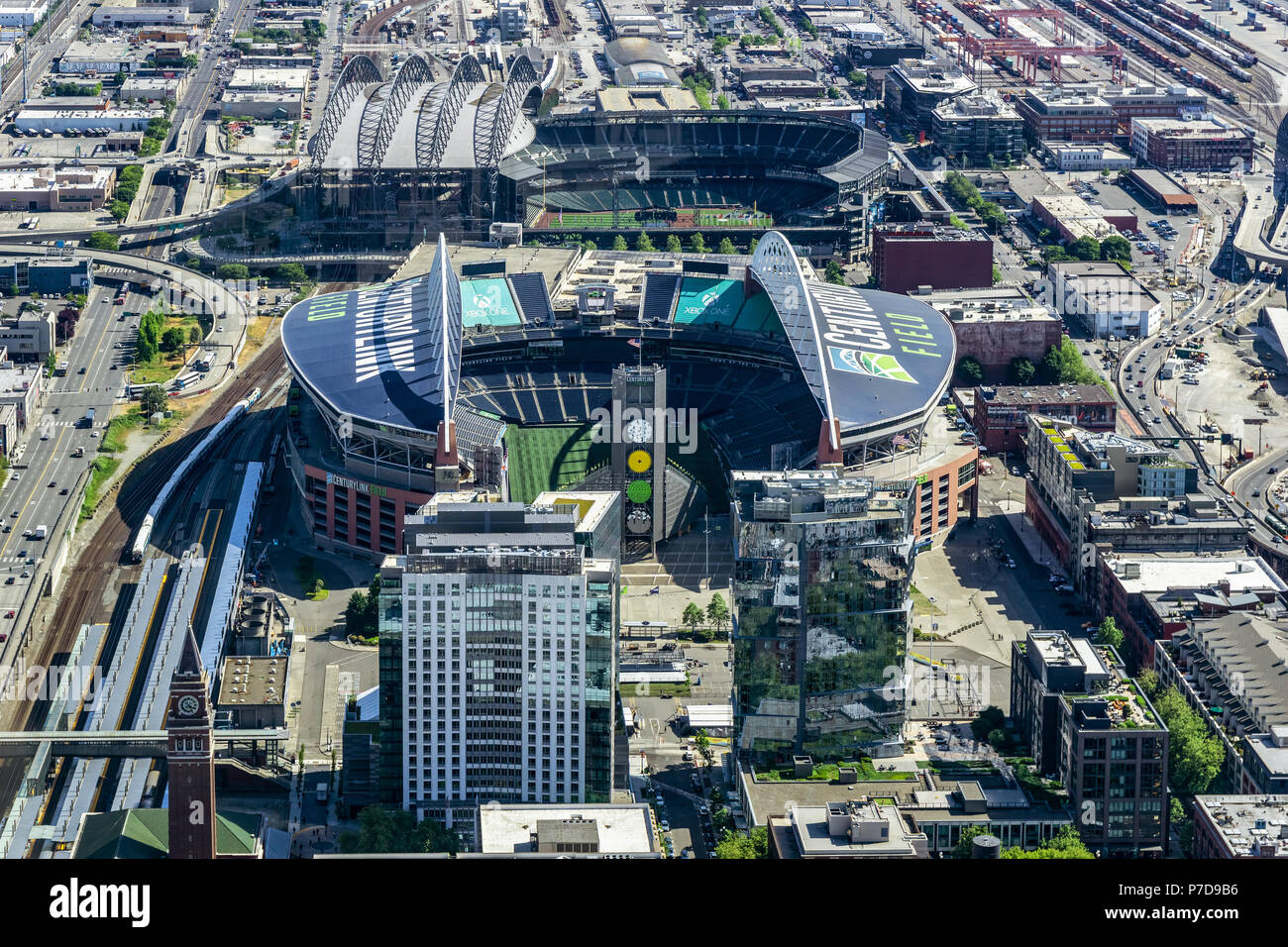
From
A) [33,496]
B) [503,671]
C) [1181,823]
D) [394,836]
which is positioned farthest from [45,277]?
[1181,823]

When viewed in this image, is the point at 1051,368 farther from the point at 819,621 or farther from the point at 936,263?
the point at 819,621

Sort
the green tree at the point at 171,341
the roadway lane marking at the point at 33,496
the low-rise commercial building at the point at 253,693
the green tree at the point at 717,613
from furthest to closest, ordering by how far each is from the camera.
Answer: the green tree at the point at 171,341 < the roadway lane marking at the point at 33,496 < the green tree at the point at 717,613 < the low-rise commercial building at the point at 253,693

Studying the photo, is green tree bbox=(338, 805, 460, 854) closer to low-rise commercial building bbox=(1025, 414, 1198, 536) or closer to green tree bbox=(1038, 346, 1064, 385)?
low-rise commercial building bbox=(1025, 414, 1198, 536)

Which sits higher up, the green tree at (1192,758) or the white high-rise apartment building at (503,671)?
the white high-rise apartment building at (503,671)

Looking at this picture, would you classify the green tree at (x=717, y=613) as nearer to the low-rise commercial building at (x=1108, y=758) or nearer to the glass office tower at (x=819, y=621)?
the glass office tower at (x=819, y=621)

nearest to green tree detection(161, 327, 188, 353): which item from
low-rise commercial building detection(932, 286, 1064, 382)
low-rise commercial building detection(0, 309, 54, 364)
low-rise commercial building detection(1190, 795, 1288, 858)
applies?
low-rise commercial building detection(0, 309, 54, 364)

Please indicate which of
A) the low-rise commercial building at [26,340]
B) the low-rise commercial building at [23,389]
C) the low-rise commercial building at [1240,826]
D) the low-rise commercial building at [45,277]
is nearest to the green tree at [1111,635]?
the low-rise commercial building at [1240,826]
